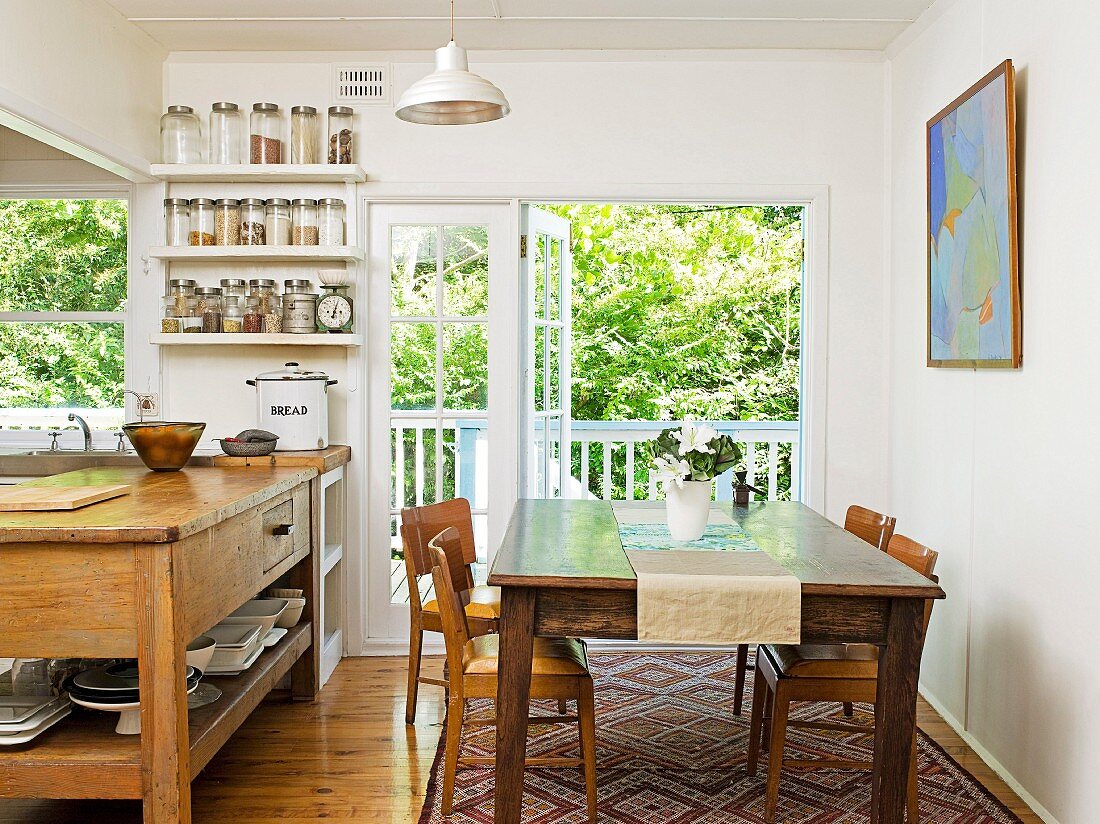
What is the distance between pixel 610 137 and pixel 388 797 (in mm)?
2893

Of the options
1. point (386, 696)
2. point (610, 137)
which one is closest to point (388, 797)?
point (386, 696)

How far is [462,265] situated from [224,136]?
1170 millimetres

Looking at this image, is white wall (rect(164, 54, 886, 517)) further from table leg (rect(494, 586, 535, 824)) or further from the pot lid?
table leg (rect(494, 586, 535, 824))

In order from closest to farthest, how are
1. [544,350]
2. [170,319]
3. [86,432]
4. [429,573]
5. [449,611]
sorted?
[449,611]
[429,573]
[86,432]
[170,319]
[544,350]

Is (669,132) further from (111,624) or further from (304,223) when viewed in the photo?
(111,624)

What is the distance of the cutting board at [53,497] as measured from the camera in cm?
251

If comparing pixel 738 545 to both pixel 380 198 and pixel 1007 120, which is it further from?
pixel 380 198

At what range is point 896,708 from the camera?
248cm

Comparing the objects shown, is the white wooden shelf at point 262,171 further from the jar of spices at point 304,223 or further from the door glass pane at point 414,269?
the door glass pane at point 414,269

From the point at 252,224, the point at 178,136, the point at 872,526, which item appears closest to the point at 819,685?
the point at 872,526

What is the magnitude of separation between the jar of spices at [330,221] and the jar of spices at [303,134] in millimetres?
199

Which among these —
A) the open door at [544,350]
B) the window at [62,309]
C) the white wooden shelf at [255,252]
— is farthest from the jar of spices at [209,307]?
the open door at [544,350]

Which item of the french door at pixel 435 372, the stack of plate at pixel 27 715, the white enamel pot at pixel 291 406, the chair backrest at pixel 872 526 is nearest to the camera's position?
the stack of plate at pixel 27 715

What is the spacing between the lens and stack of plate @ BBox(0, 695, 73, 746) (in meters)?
2.40
